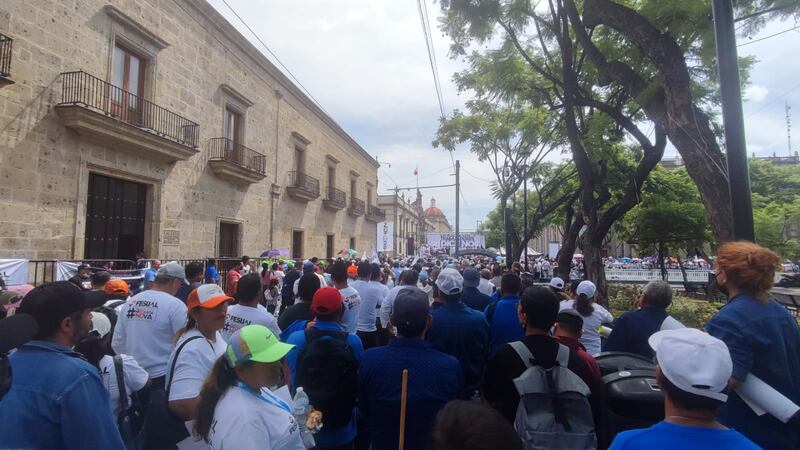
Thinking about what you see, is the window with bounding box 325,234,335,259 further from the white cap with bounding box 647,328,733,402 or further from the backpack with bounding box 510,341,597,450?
the white cap with bounding box 647,328,733,402

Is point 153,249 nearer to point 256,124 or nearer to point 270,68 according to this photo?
point 256,124

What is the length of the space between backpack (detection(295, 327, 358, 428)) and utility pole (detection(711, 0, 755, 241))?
3.54 meters

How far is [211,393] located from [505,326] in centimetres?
291

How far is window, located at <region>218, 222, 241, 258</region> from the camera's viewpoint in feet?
50.2

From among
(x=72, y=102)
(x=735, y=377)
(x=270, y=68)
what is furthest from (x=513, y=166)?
(x=735, y=377)

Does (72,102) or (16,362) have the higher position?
(72,102)

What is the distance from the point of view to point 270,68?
18109mm

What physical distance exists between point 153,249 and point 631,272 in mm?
21322

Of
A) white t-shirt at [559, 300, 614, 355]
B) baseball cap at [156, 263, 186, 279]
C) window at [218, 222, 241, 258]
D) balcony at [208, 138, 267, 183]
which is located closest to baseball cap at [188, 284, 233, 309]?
baseball cap at [156, 263, 186, 279]

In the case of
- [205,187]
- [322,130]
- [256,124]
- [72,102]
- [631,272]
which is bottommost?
[631,272]

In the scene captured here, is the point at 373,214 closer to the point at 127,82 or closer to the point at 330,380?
Answer: the point at 127,82

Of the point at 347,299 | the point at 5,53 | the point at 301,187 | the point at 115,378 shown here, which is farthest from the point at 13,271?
the point at 301,187

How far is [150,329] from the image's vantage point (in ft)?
10.7

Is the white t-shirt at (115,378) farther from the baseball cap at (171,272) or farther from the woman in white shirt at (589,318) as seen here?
the woman in white shirt at (589,318)
